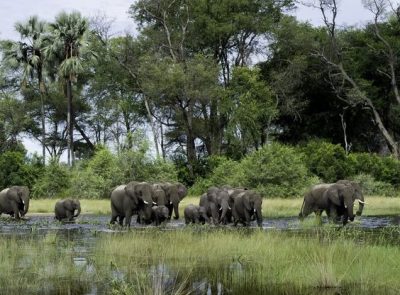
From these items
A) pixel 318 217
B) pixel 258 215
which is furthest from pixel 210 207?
pixel 318 217

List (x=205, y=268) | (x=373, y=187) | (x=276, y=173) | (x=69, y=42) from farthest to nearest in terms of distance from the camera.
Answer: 1. (x=69, y=42)
2. (x=373, y=187)
3. (x=276, y=173)
4. (x=205, y=268)

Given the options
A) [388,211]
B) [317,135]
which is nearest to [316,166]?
[388,211]

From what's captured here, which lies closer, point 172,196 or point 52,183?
point 172,196

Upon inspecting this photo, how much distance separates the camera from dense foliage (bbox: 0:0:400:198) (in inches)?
1821

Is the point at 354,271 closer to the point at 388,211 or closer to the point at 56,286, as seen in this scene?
the point at 56,286

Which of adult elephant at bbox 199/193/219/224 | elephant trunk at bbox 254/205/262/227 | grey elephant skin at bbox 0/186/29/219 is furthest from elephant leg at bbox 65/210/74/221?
elephant trunk at bbox 254/205/262/227

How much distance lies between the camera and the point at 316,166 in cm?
4684

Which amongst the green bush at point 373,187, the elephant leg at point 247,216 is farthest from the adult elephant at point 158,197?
the green bush at point 373,187

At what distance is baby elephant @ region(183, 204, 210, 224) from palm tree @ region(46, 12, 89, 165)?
2509 cm

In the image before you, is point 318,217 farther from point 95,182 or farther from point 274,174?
point 95,182

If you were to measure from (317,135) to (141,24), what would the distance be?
19.3m

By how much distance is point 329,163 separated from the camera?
46.7 m

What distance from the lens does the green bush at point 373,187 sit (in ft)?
145

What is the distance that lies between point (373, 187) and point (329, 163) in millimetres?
3722
